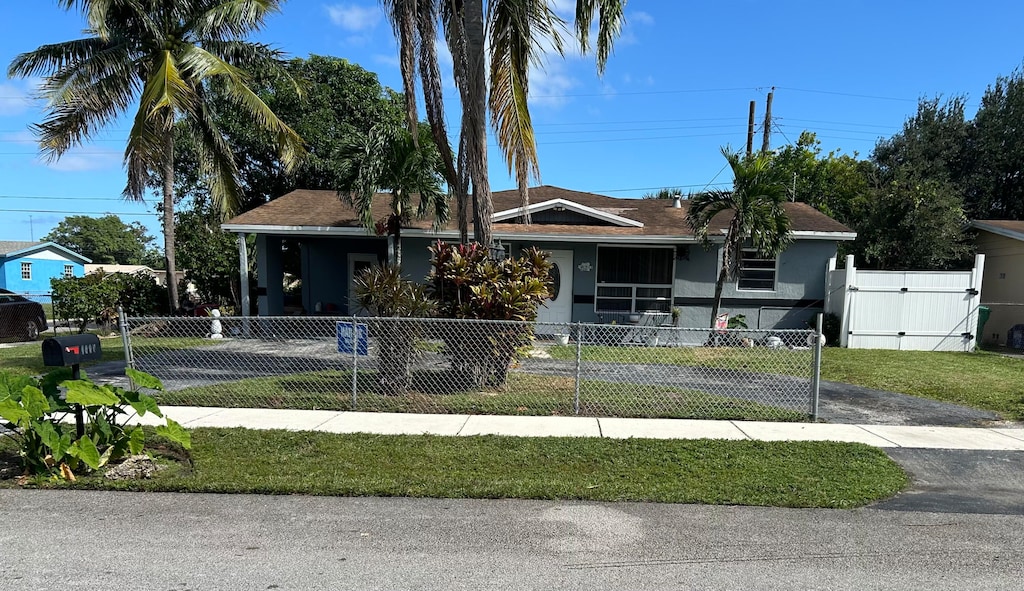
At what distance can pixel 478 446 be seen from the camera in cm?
538

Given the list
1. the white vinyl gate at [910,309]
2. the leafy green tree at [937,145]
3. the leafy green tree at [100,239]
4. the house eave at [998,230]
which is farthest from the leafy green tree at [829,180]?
the leafy green tree at [100,239]

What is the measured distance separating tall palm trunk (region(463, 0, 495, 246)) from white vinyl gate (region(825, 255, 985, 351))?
31.7 ft

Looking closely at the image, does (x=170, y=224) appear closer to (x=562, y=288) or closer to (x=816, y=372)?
(x=562, y=288)

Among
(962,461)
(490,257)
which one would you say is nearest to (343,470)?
(490,257)

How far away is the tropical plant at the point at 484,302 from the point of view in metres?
7.34

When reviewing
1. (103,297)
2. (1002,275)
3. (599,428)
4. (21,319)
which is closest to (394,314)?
(599,428)

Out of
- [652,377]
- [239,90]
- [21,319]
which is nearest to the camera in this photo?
[652,377]

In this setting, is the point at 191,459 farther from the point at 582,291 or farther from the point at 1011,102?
the point at 1011,102

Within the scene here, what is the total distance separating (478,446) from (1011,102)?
93.3 feet

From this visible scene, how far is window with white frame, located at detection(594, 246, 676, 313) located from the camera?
46.5 ft

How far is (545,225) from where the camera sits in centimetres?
1399

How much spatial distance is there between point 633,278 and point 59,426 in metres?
12.1

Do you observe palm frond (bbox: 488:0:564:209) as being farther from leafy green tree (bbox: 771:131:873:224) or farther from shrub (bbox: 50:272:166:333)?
leafy green tree (bbox: 771:131:873:224)

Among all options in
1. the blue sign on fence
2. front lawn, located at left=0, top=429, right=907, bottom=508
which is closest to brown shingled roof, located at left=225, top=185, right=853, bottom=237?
the blue sign on fence
